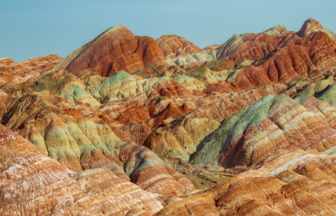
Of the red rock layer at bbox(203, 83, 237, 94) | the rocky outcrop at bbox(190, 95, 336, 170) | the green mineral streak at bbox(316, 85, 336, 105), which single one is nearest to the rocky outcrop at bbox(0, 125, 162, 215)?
the rocky outcrop at bbox(190, 95, 336, 170)

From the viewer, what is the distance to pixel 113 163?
297 feet

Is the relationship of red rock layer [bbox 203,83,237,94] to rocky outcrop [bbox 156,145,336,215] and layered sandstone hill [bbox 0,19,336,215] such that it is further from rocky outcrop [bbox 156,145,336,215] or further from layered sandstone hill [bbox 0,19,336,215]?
rocky outcrop [bbox 156,145,336,215]

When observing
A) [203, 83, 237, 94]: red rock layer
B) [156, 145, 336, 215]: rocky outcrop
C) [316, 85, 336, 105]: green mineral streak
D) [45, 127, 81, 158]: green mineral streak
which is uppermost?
[203, 83, 237, 94]: red rock layer

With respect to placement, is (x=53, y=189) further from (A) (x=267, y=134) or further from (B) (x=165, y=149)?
(B) (x=165, y=149)

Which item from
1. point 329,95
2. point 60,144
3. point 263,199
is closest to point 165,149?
point 60,144

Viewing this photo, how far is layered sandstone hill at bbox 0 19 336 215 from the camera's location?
5053 cm

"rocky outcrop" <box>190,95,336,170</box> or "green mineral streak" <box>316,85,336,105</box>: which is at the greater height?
"green mineral streak" <box>316,85,336,105</box>

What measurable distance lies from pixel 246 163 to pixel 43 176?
199ft

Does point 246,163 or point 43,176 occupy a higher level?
point 43,176

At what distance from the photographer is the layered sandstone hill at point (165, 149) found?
50.5 m

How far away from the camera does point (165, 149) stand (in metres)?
119

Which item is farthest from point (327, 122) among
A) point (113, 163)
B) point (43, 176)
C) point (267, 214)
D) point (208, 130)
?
point (43, 176)

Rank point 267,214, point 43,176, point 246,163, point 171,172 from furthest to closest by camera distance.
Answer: point 246,163 < point 171,172 < point 43,176 < point 267,214

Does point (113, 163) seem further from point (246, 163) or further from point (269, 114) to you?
point (269, 114)
